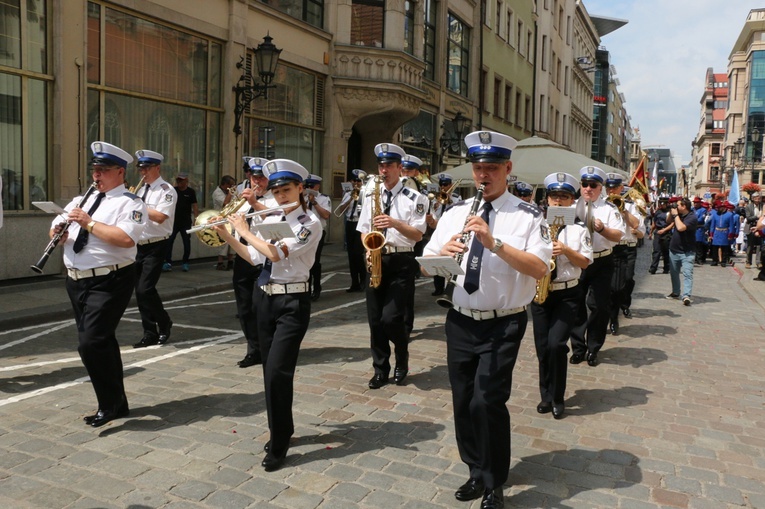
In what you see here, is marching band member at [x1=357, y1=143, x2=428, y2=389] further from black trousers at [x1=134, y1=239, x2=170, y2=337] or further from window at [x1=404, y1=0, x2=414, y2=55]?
window at [x1=404, y1=0, x2=414, y2=55]

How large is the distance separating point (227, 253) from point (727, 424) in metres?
10.5

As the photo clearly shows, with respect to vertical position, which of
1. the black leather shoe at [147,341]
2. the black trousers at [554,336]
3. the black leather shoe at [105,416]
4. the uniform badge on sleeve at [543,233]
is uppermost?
the uniform badge on sleeve at [543,233]

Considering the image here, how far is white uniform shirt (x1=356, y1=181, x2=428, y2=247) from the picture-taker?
262 inches

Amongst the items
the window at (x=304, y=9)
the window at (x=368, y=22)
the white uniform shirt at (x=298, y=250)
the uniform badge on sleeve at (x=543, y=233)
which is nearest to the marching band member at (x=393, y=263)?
the white uniform shirt at (x=298, y=250)

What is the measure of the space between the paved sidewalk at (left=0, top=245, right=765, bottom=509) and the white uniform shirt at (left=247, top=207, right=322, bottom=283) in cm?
121

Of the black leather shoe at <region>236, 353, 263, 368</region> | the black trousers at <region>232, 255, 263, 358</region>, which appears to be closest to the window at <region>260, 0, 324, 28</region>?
the black trousers at <region>232, 255, 263, 358</region>

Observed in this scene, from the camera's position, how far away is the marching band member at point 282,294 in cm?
443

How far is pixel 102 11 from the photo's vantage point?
12.7m

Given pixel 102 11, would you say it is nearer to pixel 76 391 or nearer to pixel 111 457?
pixel 76 391

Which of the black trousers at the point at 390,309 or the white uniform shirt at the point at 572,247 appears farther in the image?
the black trousers at the point at 390,309

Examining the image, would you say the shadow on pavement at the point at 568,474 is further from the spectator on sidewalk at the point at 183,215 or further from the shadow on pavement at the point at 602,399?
the spectator on sidewalk at the point at 183,215

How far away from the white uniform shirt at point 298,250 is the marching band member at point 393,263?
5.14 feet

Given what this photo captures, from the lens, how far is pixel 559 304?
5.92 metres

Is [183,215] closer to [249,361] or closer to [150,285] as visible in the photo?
[150,285]
